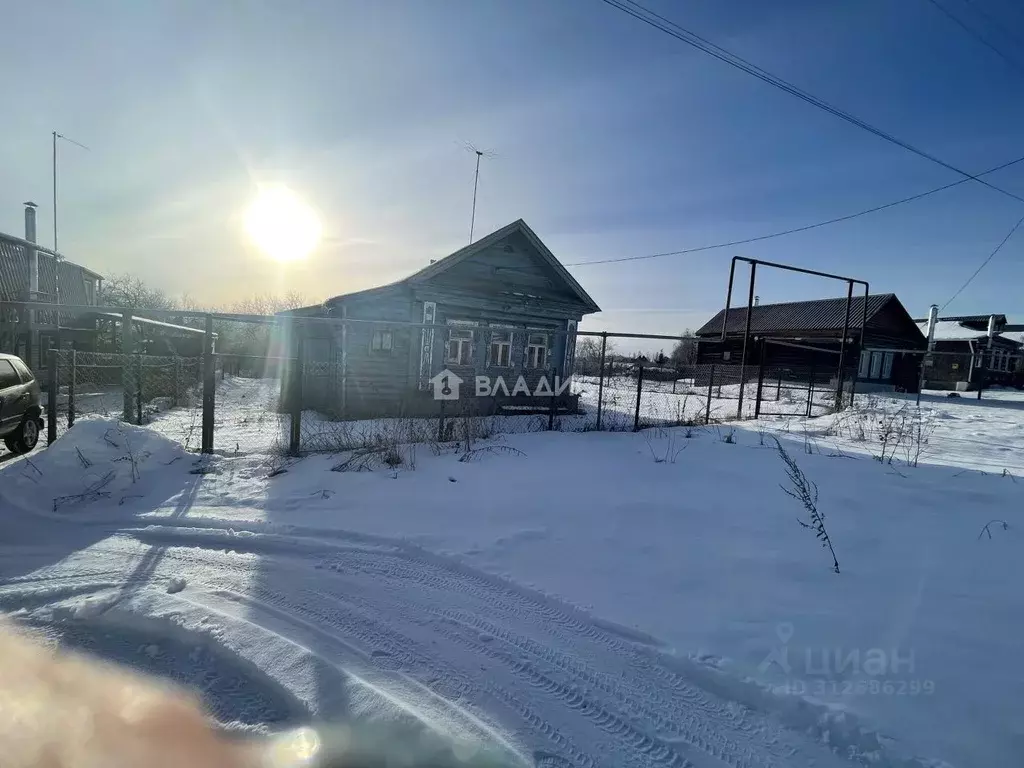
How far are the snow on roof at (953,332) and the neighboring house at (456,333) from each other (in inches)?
1413

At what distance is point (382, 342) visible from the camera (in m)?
12.6

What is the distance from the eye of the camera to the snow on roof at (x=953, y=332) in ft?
110

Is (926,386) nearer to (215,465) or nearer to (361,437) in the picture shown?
(361,437)

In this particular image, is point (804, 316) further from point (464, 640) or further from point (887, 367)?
point (464, 640)

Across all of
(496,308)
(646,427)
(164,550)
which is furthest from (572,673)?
(496,308)

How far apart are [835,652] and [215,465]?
671 cm

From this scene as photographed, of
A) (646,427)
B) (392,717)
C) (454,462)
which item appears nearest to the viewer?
(392,717)

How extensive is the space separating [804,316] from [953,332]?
1594cm

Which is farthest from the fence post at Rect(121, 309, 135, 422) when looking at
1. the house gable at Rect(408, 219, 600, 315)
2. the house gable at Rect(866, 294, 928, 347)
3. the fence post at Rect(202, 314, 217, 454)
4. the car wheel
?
the house gable at Rect(866, 294, 928, 347)

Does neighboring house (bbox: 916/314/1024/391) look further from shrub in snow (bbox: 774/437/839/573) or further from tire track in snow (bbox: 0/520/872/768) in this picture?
tire track in snow (bbox: 0/520/872/768)

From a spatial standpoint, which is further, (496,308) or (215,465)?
(496,308)

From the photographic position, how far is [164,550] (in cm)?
380

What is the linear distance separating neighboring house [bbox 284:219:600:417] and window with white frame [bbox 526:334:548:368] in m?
0.03

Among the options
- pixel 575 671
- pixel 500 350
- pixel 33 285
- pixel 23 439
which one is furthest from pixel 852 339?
pixel 33 285
